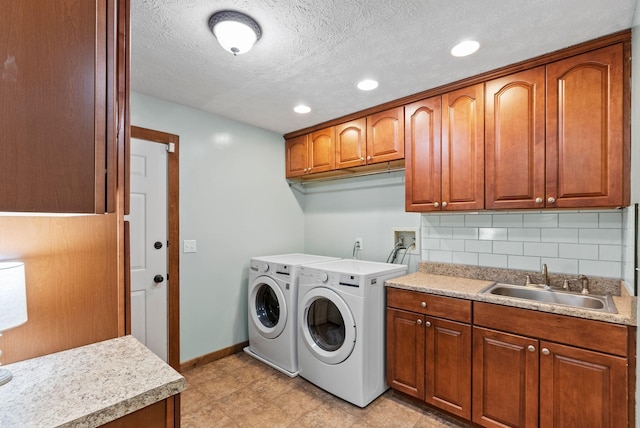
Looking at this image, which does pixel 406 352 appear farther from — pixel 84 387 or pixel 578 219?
pixel 84 387

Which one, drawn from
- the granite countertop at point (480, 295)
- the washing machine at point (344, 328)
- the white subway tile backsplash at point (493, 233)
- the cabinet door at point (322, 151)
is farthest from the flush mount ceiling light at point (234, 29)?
the white subway tile backsplash at point (493, 233)

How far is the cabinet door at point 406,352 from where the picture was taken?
6.89ft

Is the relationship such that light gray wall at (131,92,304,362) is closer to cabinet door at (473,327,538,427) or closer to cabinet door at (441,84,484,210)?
cabinet door at (441,84,484,210)

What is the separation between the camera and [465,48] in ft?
5.75

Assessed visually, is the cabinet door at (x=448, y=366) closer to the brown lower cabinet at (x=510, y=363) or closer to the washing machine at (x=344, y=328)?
the brown lower cabinet at (x=510, y=363)

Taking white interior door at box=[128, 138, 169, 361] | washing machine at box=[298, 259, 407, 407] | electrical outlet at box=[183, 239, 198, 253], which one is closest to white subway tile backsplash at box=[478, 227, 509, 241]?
washing machine at box=[298, 259, 407, 407]

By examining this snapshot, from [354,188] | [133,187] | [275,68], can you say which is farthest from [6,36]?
[354,188]

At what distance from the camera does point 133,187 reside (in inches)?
93.7

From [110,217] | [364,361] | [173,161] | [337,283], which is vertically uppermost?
[173,161]

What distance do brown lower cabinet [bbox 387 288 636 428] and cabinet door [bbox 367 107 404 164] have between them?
1127mm

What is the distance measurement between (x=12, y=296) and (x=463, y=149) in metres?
2.43

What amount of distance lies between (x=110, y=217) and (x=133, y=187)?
1.27 metres

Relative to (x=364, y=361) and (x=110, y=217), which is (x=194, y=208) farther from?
(x=364, y=361)

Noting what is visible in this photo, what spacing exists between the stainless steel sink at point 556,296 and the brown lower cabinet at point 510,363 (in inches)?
8.0
